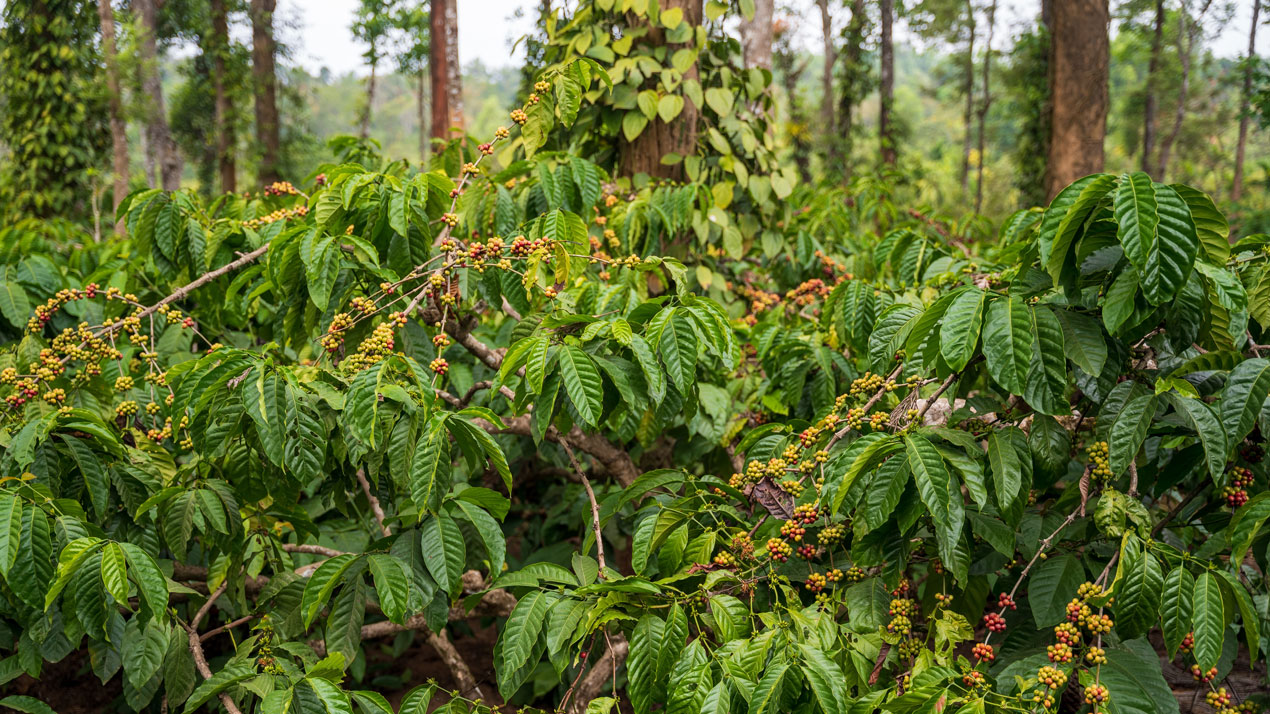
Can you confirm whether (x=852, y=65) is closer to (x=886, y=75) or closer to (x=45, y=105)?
(x=886, y=75)

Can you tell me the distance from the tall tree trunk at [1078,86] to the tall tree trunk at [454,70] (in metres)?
4.93

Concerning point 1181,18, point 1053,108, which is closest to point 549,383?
point 1053,108

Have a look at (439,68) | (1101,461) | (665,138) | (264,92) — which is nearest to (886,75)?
(439,68)

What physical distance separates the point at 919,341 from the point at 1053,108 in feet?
13.6

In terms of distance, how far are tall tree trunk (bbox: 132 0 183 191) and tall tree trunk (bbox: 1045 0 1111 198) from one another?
7846mm

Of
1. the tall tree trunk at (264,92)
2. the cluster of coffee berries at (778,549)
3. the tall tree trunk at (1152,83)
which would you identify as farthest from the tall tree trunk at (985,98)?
the cluster of coffee berries at (778,549)

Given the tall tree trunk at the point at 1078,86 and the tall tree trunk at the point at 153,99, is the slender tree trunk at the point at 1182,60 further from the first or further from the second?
the tall tree trunk at the point at 153,99

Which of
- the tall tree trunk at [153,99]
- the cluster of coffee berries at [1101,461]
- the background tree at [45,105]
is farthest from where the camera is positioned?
the tall tree trunk at [153,99]

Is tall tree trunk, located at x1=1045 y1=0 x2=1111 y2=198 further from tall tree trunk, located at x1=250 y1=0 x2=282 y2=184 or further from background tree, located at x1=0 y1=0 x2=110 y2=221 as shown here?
tall tree trunk, located at x1=250 y1=0 x2=282 y2=184

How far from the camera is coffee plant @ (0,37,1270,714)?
1310 mm

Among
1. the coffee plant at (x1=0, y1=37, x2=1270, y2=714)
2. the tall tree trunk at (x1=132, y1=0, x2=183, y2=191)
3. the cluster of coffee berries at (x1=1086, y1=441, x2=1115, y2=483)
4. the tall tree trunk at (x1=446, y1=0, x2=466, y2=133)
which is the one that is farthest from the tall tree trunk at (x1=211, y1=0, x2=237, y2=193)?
the cluster of coffee berries at (x1=1086, y1=441, x2=1115, y2=483)

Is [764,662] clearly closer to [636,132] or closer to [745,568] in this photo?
[745,568]

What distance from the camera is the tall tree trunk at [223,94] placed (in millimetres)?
11125

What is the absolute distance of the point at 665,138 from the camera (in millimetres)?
3088
